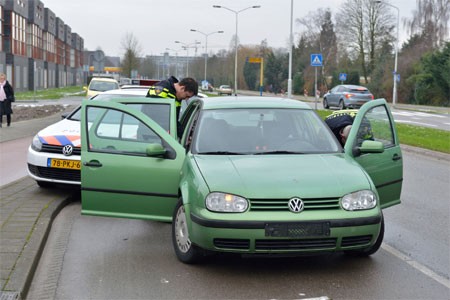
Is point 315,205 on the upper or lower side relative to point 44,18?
lower

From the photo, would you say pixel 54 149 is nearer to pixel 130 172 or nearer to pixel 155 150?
pixel 130 172

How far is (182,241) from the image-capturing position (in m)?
5.66

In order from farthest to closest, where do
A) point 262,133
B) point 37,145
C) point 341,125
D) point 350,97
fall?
point 350,97 → point 37,145 → point 341,125 → point 262,133

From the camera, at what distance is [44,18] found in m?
88.5

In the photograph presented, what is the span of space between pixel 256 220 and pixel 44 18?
89.5m

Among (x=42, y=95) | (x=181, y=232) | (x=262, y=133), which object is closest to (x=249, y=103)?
(x=262, y=133)

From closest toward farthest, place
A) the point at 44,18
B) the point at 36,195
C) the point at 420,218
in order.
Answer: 1. the point at 420,218
2. the point at 36,195
3. the point at 44,18

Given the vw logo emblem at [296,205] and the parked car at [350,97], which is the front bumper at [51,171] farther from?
the parked car at [350,97]

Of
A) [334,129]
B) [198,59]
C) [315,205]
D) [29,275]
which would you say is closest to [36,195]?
[29,275]

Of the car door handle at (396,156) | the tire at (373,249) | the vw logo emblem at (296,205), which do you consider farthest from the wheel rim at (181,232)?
the car door handle at (396,156)

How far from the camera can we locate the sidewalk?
16.4 ft

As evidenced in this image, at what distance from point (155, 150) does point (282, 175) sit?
1.31m

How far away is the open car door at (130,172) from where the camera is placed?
5.91 metres

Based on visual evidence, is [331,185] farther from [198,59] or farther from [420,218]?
[198,59]
